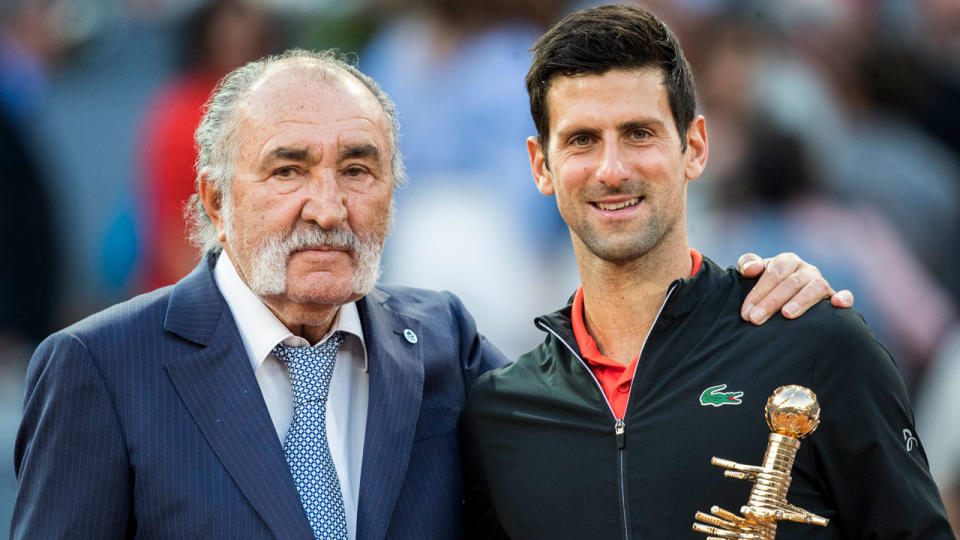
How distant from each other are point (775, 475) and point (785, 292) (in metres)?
0.77

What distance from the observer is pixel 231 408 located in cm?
343

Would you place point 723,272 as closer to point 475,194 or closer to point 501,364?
point 501,364

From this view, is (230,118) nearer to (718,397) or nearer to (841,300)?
(718,397)

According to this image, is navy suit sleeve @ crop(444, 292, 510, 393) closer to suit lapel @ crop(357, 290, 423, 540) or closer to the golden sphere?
suit lapel @ crop(357, 290, 423, 540)

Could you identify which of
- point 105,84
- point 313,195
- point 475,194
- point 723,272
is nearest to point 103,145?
point 105,84

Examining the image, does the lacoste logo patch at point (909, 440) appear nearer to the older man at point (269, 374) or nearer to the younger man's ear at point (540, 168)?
the older man at point (269, 374)

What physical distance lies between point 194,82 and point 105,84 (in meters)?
0.75

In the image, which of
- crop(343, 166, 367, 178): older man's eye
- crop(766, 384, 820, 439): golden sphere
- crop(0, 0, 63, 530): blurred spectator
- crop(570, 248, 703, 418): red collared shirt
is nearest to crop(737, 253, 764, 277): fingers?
crop(570, 248, 703, 418): red collared shirt

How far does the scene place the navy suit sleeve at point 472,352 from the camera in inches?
158

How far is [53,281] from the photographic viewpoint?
753cm

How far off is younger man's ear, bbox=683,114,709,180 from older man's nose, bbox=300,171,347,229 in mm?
1059

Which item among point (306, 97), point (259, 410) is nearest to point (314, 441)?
point (259, 410)

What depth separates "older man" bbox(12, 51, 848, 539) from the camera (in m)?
3.28

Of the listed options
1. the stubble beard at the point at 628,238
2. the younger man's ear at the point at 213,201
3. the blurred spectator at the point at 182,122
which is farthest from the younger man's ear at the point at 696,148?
the blurred spectator at the point at 182,122
